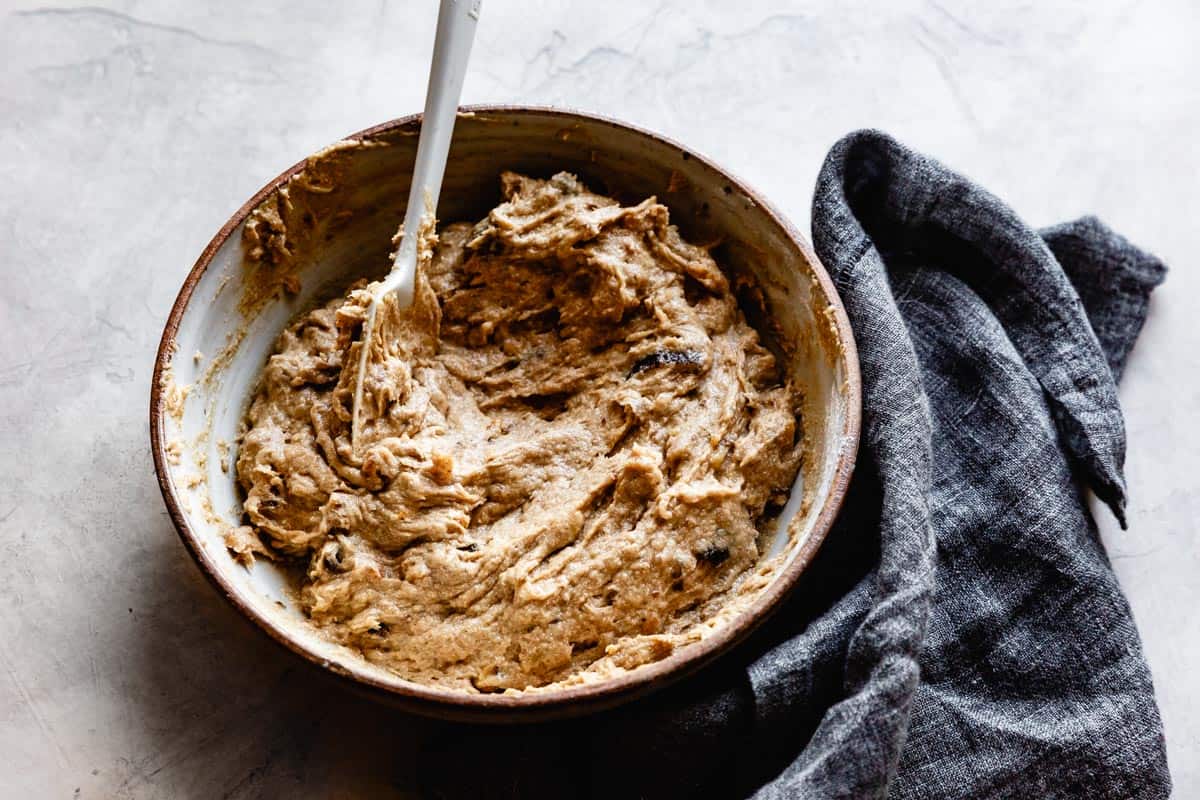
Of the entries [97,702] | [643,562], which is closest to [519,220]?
[643,562]

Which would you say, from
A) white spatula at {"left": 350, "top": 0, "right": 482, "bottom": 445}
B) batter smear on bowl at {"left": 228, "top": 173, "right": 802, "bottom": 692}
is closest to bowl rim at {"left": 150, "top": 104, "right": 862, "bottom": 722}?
batter smear on bowl at {"left": 228, "top": 173, "right": 802, "bottom": 692}

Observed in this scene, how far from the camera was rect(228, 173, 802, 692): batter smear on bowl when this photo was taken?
2.22m

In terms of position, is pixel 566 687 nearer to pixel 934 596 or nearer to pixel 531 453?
pixel 531 453

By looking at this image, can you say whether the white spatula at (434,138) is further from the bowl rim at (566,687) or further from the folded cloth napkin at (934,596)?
the folded cloth napkin at (934,596)

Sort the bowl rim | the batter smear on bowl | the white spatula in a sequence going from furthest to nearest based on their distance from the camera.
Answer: the white spatula
the batter smear on bowl
the bowl rim

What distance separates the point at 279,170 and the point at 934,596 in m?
1.81

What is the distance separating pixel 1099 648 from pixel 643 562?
905mm

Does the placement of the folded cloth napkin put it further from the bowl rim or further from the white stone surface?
the white stone surface

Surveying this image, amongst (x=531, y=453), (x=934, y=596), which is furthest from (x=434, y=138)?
(x=934, y=596)

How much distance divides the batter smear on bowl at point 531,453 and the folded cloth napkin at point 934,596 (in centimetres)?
18

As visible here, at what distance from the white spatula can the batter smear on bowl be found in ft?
0.10

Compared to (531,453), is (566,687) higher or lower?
lower

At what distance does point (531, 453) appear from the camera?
7.79ft

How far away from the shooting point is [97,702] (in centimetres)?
246
